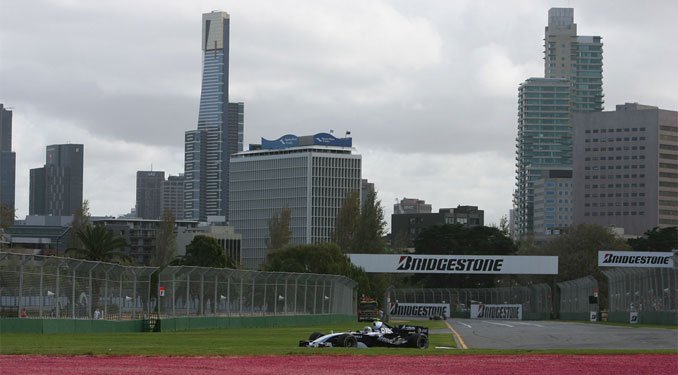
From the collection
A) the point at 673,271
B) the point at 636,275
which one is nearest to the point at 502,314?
the point at 636,275

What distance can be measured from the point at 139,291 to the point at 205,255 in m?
78.4

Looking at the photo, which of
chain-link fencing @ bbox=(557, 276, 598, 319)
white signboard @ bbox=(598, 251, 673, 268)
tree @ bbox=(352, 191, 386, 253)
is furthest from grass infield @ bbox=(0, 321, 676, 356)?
tree @ bbox=(352, 191, 386, 253)

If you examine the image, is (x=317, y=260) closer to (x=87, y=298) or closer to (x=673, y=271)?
(x=673, y=271)

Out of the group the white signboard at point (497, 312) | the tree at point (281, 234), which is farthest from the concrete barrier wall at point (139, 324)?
the tree at point (281, 234)

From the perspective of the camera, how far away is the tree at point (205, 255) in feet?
414

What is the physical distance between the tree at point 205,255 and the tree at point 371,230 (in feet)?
49.2

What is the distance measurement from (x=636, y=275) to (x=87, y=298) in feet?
121

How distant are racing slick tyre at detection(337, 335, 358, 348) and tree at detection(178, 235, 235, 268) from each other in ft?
299

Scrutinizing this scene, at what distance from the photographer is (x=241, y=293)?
58.3 metres

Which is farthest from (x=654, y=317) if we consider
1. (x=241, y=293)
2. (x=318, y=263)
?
(x=318, y=263)

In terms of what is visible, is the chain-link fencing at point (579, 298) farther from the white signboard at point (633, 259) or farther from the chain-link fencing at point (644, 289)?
the white signboard at point (633, 259)

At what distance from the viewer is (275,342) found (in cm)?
3884

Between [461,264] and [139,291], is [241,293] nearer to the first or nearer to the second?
[139,291]

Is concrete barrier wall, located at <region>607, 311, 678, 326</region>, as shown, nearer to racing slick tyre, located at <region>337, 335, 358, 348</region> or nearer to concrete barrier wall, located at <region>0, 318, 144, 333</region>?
concrete barrier wall, located at <region>0, 318, 144, 333</region>
